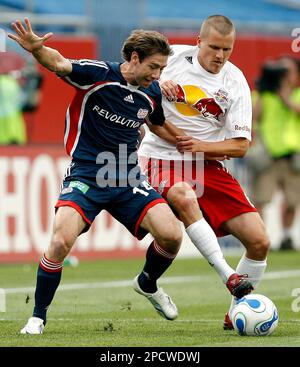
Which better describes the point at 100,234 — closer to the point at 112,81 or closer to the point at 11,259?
the point at 11,259

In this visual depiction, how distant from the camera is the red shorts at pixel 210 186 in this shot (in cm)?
958

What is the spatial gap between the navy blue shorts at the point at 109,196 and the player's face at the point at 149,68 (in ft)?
2.55

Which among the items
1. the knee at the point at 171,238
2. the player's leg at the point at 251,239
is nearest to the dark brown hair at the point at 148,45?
the knee at the point at 171,238

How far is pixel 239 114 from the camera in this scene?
379 inches

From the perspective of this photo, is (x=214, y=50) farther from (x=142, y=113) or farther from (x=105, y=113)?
(x=105, y=113)

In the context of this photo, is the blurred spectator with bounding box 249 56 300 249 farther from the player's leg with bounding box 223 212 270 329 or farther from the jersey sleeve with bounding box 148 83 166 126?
the jersey sleeve with bounding box 148 83 166 126

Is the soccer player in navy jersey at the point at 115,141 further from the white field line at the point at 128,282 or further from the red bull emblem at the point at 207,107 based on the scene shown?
the white field line at the point at 128,282

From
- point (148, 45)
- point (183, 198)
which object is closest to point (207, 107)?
point (183, 198)

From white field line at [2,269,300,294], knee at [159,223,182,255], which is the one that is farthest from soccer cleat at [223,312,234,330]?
white field line at [2,269,300,294]

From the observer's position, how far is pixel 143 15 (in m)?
18.5

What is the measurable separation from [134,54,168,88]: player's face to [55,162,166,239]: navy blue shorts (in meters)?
0.78
